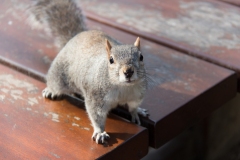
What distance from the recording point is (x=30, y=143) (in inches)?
57.8

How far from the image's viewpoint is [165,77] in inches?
73.8

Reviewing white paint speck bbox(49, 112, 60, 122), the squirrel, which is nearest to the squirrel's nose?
the squirrel

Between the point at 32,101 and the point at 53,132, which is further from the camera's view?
the point at 32,101

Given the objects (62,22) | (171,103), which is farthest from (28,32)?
(171,103)

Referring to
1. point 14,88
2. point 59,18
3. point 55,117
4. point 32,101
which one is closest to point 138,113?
point 55,117

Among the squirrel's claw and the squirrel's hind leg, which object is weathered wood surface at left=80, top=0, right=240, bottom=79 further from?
the squirrel's hind leg

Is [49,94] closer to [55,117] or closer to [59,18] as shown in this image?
[55,117]

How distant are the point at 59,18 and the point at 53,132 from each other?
67 centimetres

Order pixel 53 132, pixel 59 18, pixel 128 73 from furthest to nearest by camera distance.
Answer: pixel 59 18
pixel 53 132
pixel 128 73

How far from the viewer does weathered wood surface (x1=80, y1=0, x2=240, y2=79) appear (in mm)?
2064

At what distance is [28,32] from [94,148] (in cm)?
96

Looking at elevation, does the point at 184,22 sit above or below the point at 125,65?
below

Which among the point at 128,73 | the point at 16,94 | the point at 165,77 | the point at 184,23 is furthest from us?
the point at 184,23

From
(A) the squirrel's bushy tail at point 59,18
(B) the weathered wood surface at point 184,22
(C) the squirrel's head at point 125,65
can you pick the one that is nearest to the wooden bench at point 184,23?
(B) the weathered wood surface at point 184,22
